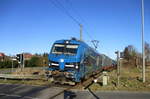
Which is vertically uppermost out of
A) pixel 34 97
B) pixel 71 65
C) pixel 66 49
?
pixel 66 49

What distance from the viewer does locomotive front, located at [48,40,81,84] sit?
20266 millimetres

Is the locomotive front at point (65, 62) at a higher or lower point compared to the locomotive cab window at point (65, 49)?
lower

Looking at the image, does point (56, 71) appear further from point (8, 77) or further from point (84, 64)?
point (8, 77)

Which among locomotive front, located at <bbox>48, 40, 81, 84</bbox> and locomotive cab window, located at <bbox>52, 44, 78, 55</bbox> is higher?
locomotive cab window, located at <bbox>52, 44, 78, 55</bbox>

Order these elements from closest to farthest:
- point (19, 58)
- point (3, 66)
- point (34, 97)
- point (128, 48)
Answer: point (34, 97), point (19, 58), point (3, 66), point (128, 48)

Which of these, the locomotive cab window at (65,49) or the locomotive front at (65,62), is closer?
the locomotive front at (65,62)

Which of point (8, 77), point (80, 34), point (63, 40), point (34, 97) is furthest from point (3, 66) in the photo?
point (34, 97)

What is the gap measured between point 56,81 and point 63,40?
3.89 meters

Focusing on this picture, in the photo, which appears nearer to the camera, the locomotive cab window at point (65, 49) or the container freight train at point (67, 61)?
the container freight train at point (67, 61)

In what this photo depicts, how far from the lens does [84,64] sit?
22.3m

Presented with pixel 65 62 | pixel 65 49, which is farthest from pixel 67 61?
pixel 65 49

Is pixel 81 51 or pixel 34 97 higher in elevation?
pixel 81 51

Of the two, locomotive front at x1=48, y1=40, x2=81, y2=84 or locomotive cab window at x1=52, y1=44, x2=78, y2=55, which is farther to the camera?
locomotive cab window at x1=52, y1=44, x2=78, y2=55

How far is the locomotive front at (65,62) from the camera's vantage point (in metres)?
20.3
